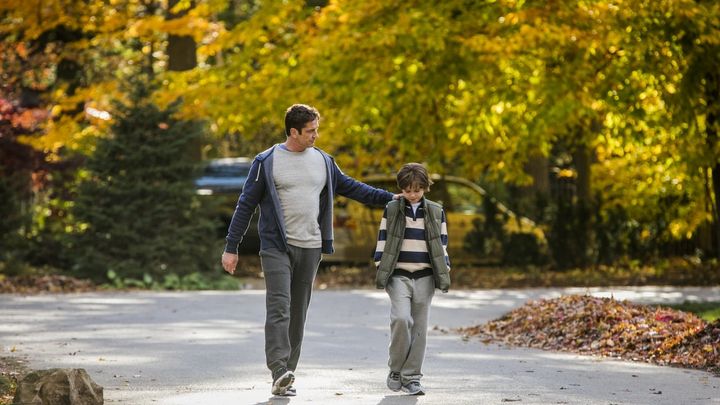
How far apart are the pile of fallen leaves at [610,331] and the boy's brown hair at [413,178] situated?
120 inches

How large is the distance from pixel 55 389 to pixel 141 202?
12.8m

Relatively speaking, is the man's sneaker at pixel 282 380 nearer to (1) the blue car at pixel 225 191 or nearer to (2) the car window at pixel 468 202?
(1) the blue car at pixel 225 191

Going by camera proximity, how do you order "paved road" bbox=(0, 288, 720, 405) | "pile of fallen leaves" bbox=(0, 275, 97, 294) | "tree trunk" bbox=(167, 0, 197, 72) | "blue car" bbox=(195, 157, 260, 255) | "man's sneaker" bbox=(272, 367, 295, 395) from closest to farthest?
"man's sneaker" bbox=(272, 367, 295, 395), "paved road" bbox=(0, 288, 720, 405), "pile of fallen leaves" bbox=(0, 275, 97, 294), "blue car" bbox=(195, 157, 260, 255), "tree trunk" bbox=(167, 0, 197, 72)

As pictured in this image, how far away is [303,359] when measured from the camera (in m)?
10.4

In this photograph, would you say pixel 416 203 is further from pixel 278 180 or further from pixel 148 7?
pixel 148 7

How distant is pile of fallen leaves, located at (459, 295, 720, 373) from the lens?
1053 cm

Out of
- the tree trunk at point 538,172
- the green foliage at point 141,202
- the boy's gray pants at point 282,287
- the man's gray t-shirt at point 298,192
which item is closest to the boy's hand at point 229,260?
the boy's gray pants at point 282,287

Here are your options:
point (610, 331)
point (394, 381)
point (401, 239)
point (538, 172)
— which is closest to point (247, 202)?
point (401, 239)

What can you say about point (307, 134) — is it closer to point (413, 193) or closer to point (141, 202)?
point (413, 193)

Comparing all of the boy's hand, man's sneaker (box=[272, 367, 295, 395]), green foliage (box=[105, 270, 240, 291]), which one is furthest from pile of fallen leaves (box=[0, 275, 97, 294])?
man's sneaker (box=[272, 367, 295, 395])

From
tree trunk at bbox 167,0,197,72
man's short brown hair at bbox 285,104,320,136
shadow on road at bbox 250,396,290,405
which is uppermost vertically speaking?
tree trunk at bbox 167,0,197,72

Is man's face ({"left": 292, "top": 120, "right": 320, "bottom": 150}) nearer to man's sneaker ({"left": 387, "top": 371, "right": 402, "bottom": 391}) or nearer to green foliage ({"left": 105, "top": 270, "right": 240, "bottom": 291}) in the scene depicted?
man's sneaker ({"left": 387, "top": 371, "right": 402, "bottom": 391})

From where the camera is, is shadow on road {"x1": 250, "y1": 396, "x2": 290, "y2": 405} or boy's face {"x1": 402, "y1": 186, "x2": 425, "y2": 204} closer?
shadow on road {"x1": 250, "y1": 396, "x2": 290, "y2": 405}

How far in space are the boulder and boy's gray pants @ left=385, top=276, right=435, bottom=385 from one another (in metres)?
1.97
